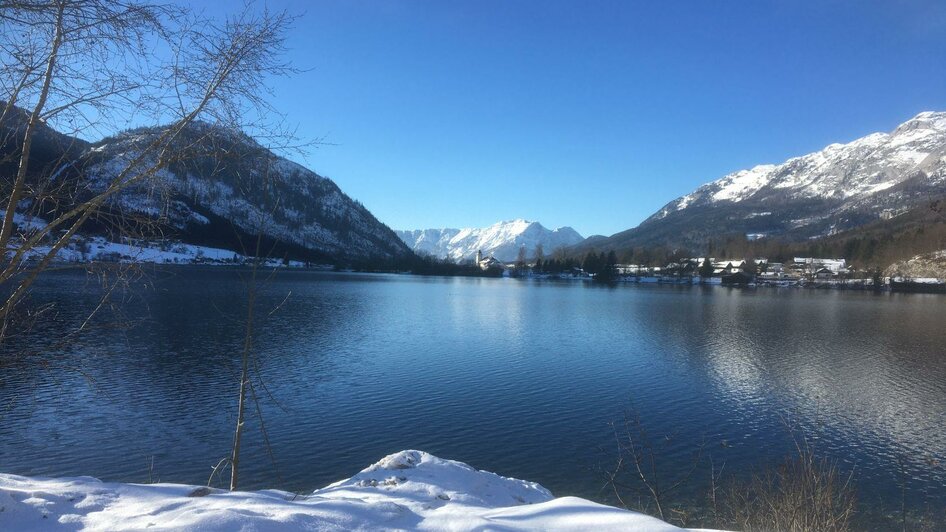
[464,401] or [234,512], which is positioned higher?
[234,512]

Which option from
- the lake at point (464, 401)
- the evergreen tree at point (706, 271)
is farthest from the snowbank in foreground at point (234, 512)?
the evergreen tree at point (706, 271)

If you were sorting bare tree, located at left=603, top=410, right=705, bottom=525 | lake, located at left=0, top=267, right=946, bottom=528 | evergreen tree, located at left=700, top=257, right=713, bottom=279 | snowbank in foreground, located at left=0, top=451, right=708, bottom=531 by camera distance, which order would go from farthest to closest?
evergreen tree, located at left=700, top=257, right=713, bottom=279 < lake, located at left=0, top=267, right=946, bottom=528 < bare tree, located at left=603, top=410, right=705, bottom=525 < snowbank in foreground, located at left=0, top=451, right=708, bottom=531

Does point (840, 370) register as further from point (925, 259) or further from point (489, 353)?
point (925, 259)

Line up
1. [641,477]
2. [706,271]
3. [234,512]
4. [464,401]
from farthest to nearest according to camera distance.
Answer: [706,271], [464,401], [641,477], [234,512]

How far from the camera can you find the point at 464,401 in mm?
23859

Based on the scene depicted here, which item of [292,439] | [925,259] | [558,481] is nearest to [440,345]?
[292,439]

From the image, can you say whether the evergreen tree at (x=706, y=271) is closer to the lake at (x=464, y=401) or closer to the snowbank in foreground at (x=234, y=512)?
the lake at (x=464, y=401)

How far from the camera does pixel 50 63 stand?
5.22 meters

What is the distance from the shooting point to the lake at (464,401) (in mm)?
16422

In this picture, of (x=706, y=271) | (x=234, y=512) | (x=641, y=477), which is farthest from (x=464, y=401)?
(x=706, y=271)

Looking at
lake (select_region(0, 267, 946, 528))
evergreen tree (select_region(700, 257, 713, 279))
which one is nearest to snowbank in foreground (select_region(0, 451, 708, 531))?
lake (select_region(0, 267, 946, 528))

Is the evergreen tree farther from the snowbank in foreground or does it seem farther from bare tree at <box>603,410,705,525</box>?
the snowbank in foreground

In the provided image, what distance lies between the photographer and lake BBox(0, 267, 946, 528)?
647 inches

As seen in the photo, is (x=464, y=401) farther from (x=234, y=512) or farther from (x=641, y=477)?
(x=234, y=512)
